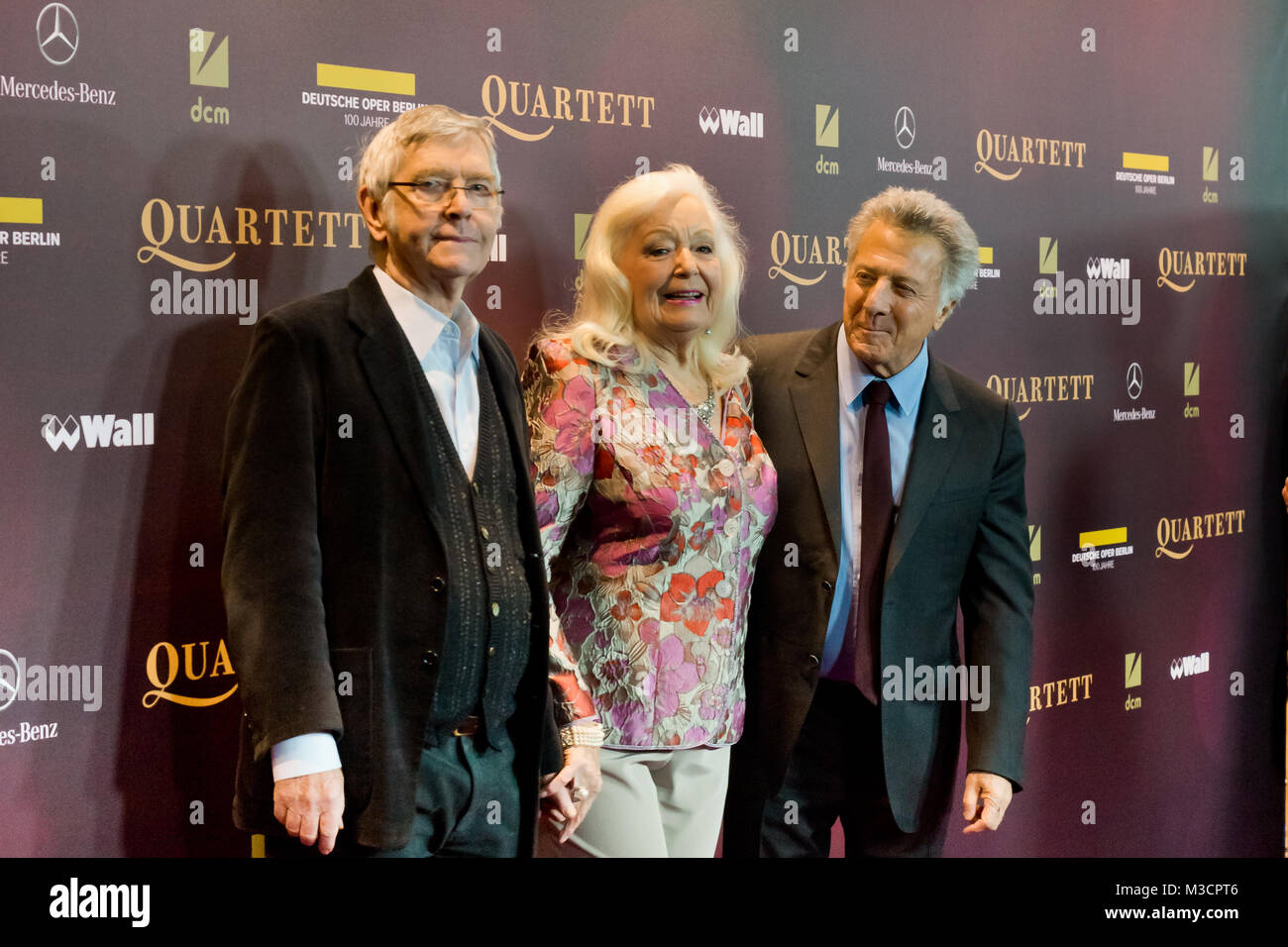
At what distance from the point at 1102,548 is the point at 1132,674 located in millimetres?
469

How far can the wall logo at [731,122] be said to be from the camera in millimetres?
3129

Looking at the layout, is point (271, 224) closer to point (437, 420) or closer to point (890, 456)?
point (437, 420)

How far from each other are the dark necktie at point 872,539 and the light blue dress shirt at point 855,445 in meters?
0.01

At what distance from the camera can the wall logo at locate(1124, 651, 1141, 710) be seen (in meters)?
4.17

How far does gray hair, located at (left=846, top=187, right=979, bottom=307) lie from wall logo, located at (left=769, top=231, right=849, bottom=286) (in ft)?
1.85

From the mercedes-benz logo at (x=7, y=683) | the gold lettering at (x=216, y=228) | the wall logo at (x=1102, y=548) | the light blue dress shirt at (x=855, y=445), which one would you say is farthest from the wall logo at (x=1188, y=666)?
the mercedes-benz logo at (x=7, y=683)

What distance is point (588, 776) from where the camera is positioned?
7.44 ft

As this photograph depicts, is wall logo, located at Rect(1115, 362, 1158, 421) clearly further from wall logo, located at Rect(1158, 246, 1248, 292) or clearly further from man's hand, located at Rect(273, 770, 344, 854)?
man's hand, located at Rect(273, 770, 344, 854)

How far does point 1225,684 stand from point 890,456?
8.16ft

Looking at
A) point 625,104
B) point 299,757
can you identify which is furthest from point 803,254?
point 299,757

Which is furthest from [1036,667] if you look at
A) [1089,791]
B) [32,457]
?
[32,457]
